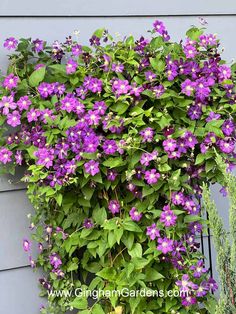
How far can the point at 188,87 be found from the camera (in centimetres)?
236

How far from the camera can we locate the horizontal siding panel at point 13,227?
8.45ft

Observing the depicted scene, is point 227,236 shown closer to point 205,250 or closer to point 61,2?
point 205,250

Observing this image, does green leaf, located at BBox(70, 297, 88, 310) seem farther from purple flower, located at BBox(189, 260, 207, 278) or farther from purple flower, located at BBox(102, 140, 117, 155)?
purple flower, located at BBox(102, 140, 117, 155)

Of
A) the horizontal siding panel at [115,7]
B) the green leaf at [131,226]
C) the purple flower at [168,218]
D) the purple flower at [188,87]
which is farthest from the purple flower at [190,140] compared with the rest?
the horizontal siding panel at [115,7]

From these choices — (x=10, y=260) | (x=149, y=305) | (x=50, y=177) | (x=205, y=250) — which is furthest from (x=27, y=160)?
(x=205, y=250)

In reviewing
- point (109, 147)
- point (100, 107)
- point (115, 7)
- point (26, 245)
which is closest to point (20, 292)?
point (26, 245)

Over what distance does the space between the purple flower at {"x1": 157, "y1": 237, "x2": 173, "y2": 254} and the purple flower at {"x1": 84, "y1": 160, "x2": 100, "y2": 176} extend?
1.25ft

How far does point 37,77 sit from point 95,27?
0.50 m

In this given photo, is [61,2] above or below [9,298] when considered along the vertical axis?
above

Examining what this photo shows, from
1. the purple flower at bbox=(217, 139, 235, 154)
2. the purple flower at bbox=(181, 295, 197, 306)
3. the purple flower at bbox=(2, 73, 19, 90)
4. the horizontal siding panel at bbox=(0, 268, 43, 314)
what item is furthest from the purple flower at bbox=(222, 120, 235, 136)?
the horizontal siding panel at bbox=(0, 268, 43, 314)

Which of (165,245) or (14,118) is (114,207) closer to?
(165,245)

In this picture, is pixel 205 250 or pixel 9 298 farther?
pixel 205 250

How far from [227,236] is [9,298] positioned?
113 centimetres

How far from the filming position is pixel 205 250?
10.2ft
